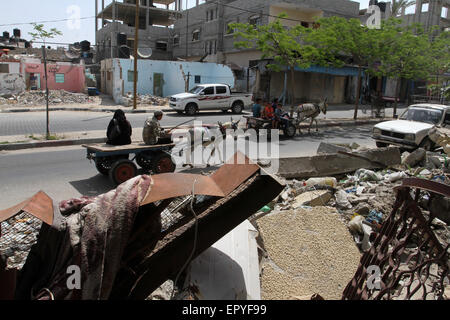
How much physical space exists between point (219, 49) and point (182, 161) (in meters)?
29.4

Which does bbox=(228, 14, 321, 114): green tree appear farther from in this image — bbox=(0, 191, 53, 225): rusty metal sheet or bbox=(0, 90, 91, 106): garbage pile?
bbox=(0, 191, 53, 225): rusty metal sheet

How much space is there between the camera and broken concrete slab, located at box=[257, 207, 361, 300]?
4105 millimetres

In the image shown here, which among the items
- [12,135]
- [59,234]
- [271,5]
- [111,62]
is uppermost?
[271,5]

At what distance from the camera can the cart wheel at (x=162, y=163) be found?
320 inches

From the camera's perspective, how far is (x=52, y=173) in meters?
8.71

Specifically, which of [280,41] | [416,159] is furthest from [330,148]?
[280,41]

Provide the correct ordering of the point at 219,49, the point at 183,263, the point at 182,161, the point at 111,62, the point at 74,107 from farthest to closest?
1. the point at 219,49
2. the point at 111,62
3. the point at 74,107
4. the point at 182,161
5. the point at 183,263

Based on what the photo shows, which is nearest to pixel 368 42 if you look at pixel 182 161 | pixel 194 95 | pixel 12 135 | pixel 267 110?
pixel 267 110

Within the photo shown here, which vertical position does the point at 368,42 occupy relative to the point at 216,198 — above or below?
above

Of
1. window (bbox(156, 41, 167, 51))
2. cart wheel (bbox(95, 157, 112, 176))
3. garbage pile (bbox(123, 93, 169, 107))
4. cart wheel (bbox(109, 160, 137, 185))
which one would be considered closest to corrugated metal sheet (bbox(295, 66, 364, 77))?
garbage pile (bbox(123, 93, 169, 107))

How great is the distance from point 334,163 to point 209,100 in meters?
14.6

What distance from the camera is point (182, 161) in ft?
31.0
